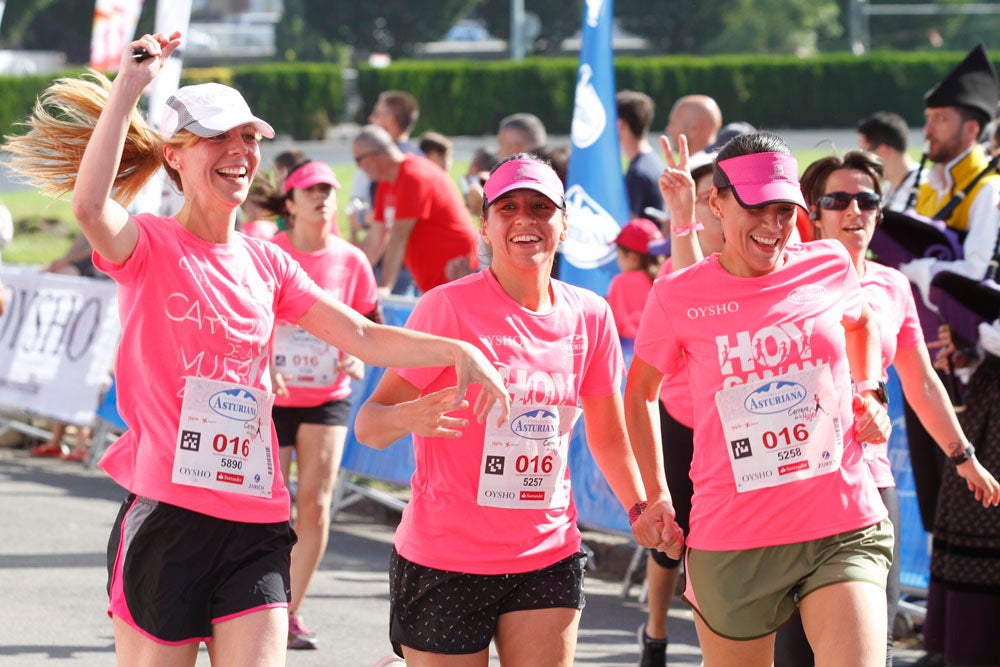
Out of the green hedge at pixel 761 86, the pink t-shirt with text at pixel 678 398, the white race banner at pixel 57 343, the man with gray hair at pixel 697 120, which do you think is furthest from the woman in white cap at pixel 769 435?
the green hedge at pixel 761 86

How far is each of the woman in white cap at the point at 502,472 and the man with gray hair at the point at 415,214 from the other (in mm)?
6144

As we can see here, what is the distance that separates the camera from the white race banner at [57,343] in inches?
464

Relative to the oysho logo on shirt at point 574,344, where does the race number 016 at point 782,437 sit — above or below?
below

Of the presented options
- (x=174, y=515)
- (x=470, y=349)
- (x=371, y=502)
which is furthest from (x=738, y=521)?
(x=371, y=502)

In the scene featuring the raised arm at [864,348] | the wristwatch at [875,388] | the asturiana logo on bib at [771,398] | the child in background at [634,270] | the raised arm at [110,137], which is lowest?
the asturiana logo on bib at [771,398]

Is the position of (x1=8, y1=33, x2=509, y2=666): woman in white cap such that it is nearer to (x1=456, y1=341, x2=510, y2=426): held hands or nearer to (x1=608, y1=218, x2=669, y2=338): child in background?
(x1=456, y1=341, x2=510, y2=426): held hands

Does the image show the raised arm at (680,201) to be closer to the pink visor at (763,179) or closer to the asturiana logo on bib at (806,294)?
the pink visor at (763,179)

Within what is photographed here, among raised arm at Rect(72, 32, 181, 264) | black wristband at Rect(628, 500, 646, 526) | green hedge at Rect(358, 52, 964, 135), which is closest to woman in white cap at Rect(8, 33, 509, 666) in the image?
raised arm at Rect(72, 32, 181, 264)

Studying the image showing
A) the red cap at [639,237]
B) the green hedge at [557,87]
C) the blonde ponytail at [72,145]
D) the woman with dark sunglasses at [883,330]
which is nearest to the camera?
the blonde ponytail at [72,145]

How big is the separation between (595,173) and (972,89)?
2303 millimetres

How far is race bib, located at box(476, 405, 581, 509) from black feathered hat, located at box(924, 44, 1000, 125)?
3945 millimetres

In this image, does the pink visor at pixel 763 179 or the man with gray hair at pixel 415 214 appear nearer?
the pink visor at pixel 763 179

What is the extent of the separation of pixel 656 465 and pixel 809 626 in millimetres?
633

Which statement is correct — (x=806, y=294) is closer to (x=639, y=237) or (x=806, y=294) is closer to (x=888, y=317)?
(x=888, y=317)
